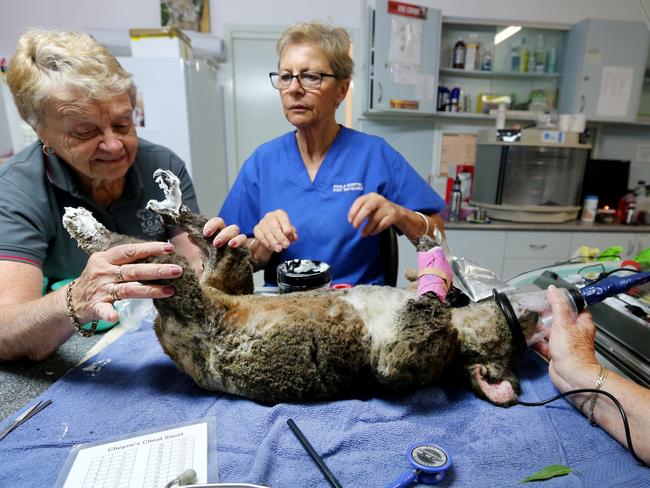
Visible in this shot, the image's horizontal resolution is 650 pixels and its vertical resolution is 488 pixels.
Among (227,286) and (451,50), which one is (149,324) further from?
(451,50)

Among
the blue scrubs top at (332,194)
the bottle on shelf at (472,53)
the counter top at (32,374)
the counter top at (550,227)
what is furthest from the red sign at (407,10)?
the counter top at (32,374)

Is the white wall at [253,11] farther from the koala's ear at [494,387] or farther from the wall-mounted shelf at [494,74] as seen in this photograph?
the koala's ear at [494,387]

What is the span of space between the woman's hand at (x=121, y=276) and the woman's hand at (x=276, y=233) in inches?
15.2

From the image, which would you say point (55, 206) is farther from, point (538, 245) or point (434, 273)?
point (538, 245)

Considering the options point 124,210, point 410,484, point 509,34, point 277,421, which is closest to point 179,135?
point 124,210

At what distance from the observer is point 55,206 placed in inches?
42.3

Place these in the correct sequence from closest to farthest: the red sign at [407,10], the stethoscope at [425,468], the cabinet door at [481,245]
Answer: the stethoscope at [425,468], the red sign at [407,10], the cabinet door at [481,245]

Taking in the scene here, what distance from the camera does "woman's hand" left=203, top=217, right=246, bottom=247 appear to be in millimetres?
924

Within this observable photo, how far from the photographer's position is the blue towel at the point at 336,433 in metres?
0.64

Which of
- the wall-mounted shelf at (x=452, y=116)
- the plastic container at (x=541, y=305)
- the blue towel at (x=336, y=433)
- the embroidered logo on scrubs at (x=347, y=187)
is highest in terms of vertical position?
the wall-mounted shelf at (x=452, y=116)

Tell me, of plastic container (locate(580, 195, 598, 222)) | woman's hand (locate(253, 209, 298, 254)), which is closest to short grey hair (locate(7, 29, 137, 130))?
woman's hand (locate(253, 209, 298, 254))

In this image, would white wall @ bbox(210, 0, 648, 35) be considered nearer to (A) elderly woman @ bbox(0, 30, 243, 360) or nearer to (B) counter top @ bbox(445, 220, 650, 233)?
(B) counter top @ bbox(445, 220, 650, 233)

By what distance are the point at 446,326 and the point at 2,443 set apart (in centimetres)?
90

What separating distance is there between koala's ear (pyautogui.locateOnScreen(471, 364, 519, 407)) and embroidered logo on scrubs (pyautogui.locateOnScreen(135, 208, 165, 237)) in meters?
1.09
